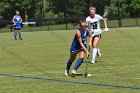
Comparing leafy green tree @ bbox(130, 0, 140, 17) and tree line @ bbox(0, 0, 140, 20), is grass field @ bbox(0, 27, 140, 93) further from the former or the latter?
leafy green tree @ bbox(130, 0, 140, 17)

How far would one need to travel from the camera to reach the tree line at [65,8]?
57.8 m

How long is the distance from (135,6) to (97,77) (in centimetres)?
4842

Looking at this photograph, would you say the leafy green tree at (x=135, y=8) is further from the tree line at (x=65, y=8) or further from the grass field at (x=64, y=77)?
the grass field at (x=64, y=77)

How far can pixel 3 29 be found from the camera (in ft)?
174

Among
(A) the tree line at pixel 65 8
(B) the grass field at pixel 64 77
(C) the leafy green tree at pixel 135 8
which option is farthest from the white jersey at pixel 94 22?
(C) the leafy green tree at pixel 135 8

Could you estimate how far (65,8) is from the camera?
5884 cm

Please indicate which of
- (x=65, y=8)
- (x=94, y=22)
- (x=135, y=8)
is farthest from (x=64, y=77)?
(x=135, y=8)

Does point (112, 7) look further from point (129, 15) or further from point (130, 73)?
point (130, 73)

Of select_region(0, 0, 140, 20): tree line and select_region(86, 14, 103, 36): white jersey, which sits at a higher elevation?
select_region(86, 14, 103, 36): white jersey

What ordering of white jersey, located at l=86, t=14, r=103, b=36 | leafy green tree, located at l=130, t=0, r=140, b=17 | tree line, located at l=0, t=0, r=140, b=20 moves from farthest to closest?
leafy green tree, located at l=130, t=0, r=140, b=17 < tree line, located at l=0, t=0, r=140, b=20 < white jersey, located at l=86, t=14, r=103, b=36

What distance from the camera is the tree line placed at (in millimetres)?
57781

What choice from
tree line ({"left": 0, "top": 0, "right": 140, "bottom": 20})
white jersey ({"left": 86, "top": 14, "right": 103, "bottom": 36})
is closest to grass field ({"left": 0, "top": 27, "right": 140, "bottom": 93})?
white jersey ({"left": 86, "top": 14, "right": 103, "bottom": 36})

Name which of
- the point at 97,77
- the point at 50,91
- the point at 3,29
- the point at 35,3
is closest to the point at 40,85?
the point at 50,91

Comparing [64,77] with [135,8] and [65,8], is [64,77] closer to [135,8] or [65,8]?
Result: [65,8]
